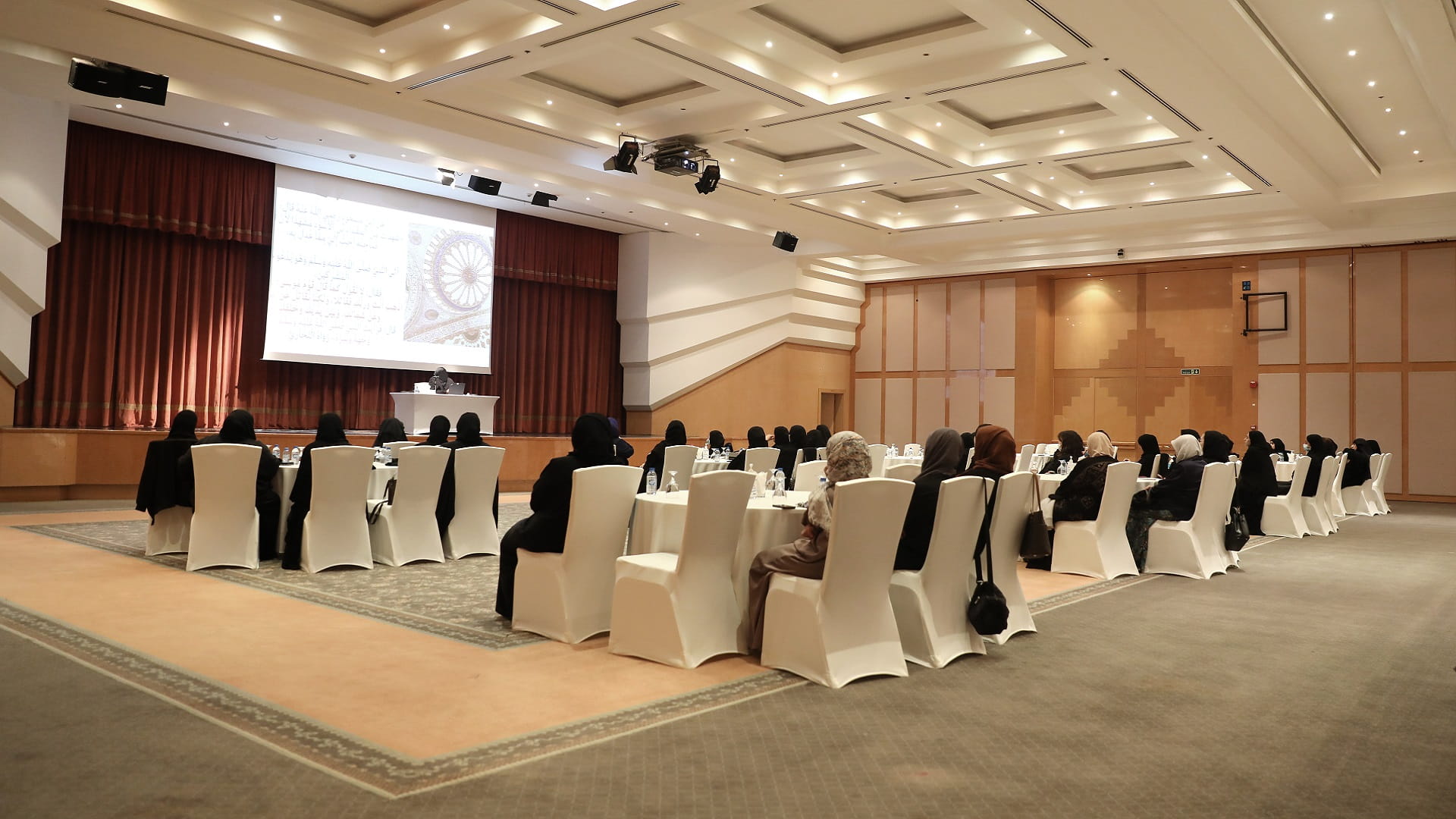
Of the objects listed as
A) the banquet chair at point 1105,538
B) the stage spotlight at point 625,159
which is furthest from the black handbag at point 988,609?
the stage spotlight at point 625,159

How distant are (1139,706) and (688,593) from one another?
1.97 metres

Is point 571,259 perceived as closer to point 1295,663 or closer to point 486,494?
point 486,494

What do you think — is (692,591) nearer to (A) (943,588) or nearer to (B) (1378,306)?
(A) (943,588)

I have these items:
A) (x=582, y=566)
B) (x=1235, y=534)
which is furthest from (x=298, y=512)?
(x=1235, y=534)

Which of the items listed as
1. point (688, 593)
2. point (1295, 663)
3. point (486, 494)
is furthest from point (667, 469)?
point (1295, 663)

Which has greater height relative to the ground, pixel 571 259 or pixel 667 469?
pixel 571 259

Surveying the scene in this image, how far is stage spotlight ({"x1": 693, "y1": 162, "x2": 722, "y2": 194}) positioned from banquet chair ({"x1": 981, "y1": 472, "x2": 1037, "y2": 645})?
23.4 ft

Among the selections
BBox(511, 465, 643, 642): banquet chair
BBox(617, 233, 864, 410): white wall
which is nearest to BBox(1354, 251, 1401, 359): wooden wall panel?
BBox(617, 233, 864, 410): white wall

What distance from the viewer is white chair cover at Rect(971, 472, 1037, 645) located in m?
5.20

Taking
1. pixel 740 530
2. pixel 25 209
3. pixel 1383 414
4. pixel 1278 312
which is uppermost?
pixel 1278 312

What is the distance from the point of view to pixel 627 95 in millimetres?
10820

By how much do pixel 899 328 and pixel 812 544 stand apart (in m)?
16.1

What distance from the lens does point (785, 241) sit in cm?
1548

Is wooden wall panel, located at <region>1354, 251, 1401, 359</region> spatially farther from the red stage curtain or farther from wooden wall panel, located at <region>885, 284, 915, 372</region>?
the red stage curtain
